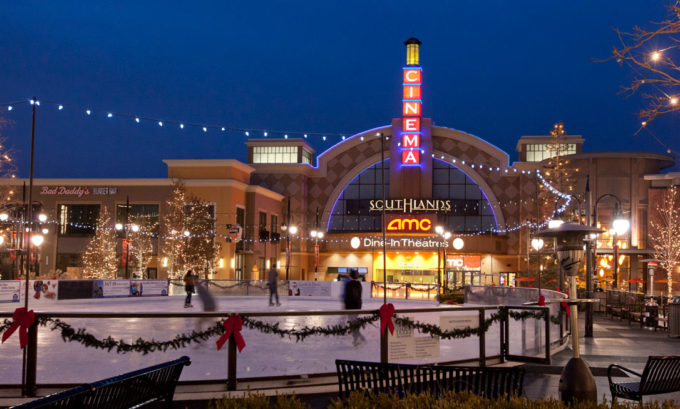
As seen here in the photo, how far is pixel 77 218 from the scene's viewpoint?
198 ft

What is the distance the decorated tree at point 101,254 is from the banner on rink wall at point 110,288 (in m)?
15.4

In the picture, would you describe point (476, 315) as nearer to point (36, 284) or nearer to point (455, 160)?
point (36, 284)

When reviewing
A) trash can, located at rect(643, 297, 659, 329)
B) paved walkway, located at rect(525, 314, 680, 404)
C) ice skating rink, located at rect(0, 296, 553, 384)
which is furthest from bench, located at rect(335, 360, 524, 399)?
trash can, located at rect(643, 297, 659, 329)

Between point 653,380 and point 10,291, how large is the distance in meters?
31.1

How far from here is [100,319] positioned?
10.7 m

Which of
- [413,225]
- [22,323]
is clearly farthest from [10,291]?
[413,225]

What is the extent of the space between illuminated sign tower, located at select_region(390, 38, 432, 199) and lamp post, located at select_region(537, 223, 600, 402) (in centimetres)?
5590

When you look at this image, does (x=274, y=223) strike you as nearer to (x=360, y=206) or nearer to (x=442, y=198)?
(x=360, y=206)

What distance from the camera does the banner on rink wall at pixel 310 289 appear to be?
40.8 meters

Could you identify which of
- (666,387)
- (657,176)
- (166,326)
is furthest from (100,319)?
(657,176)

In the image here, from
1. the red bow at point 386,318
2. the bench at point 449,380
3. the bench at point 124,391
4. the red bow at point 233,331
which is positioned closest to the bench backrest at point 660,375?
the bench at point 449,380

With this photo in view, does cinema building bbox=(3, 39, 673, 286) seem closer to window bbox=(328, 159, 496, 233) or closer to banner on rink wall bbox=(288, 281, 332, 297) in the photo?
window bbox=(328, 159, 496, 233)

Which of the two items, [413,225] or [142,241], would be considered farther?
[413,225]

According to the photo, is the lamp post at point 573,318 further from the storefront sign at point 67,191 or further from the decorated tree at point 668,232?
the storefront sign at point 67,191
